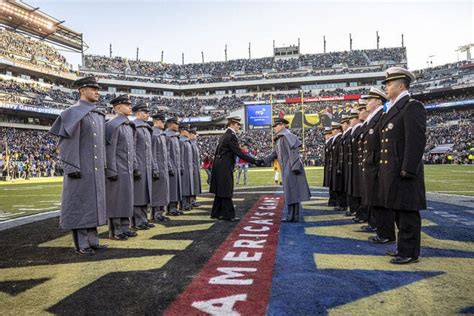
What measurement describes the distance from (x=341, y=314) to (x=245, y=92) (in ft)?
215

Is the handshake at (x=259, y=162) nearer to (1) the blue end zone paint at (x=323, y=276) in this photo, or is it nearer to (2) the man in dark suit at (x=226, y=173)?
(2) the man in dark suit at (x=226, y=173)

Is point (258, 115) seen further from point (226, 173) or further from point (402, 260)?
point (402, 260)

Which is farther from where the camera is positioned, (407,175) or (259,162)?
(259,162)

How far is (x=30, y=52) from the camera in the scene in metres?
51.9

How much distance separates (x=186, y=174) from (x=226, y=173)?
228 centimetres

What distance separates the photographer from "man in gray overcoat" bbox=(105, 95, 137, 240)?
5.40m

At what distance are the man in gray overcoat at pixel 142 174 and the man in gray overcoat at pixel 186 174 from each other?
6.94 feet

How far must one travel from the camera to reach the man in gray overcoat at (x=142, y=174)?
626cm

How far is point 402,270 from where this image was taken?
355 cm

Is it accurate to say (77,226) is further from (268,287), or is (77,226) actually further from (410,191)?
(410,191)

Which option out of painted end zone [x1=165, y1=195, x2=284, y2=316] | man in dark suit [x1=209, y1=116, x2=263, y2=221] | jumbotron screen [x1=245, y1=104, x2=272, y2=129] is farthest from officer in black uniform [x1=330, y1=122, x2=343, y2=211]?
jumbotron screen [x1=245, y1=104, x2=272, y2=129]

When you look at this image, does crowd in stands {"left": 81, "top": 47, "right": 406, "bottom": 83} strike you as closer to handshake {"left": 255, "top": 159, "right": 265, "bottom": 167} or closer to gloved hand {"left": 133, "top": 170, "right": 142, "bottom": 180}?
handshake {"left": 255, "top": 159, "right": 265, "bottom": 167}

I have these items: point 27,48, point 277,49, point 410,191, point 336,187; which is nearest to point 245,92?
point 277,49

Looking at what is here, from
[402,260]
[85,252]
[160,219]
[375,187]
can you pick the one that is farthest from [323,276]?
[160,219]
